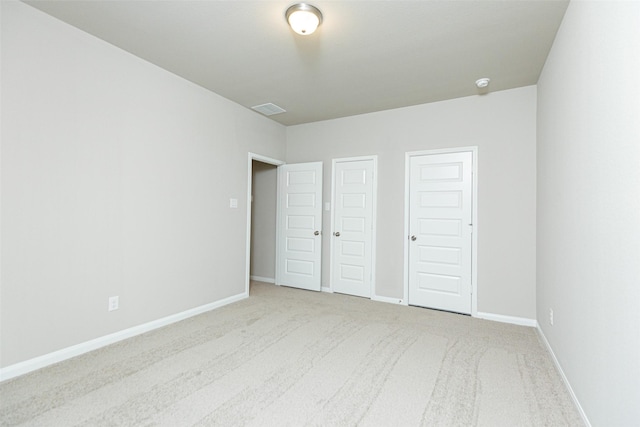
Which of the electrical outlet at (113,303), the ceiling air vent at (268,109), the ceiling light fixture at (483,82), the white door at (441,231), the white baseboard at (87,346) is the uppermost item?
the ceiling air vent at (268,109)

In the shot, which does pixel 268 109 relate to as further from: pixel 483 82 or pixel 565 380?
pixel 565 380

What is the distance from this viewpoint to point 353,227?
15.2 ft

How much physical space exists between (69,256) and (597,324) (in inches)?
143

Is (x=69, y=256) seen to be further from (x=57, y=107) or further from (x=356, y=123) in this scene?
(x=356, y=123)

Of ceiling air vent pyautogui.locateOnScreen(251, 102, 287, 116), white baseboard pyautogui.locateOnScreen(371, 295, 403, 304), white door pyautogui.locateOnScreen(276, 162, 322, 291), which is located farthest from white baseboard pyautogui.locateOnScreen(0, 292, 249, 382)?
ceiling air vent pyautogui.locateOnScreen(251, 102, 287, 116)

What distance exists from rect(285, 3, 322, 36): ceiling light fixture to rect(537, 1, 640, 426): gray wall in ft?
5.49

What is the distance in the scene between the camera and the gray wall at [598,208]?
4.11 feet

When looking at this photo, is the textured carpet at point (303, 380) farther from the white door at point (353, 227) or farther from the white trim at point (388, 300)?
the white door at point (353, 227)

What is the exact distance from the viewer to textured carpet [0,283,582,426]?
1.81 m

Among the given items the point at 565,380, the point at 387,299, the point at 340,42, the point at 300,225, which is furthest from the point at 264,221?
the point at 565,380

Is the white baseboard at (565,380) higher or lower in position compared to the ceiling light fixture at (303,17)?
lower

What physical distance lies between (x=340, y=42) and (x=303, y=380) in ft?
9.06

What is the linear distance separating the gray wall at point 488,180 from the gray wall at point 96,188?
2.28 metres

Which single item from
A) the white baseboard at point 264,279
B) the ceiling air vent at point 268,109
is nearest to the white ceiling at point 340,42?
the ceiling air vent at point 268,109
